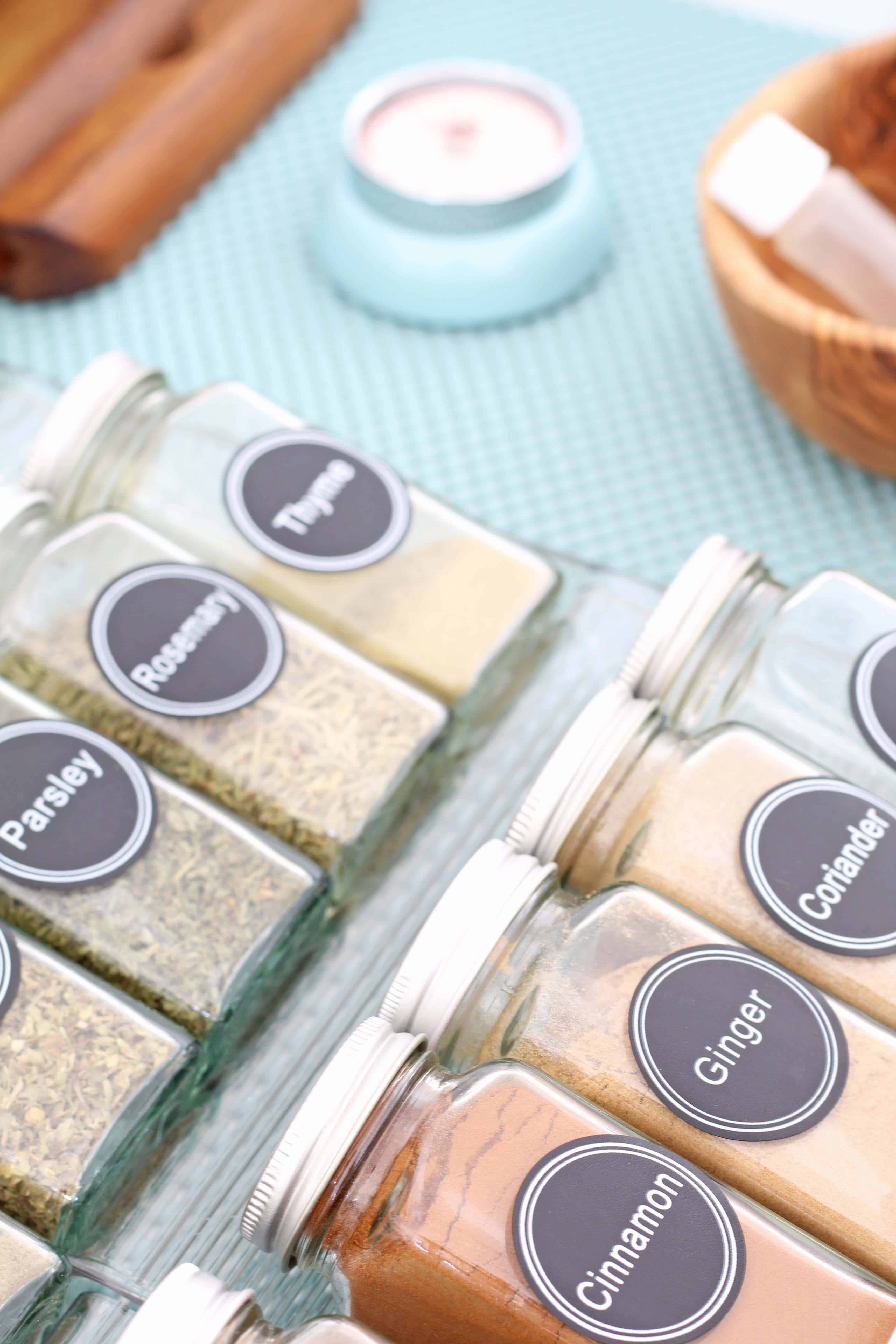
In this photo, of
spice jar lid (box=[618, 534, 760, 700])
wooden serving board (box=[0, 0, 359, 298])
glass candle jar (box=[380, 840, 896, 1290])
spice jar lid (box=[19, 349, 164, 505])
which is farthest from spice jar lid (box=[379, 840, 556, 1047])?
wooden serving board (box=[0, 0, 359, 298])

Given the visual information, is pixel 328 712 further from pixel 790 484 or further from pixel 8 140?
pixel 8 140

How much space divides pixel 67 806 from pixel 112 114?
0.58 meters

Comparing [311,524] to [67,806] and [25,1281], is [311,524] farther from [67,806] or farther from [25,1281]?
[25,1281]

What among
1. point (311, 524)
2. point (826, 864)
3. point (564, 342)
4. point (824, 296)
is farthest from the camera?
point (564, 342)

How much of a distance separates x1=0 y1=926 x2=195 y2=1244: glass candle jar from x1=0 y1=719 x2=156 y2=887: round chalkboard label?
0.10ft

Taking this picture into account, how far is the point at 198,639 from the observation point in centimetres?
55

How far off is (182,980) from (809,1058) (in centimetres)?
21

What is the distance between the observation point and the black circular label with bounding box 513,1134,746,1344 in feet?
1.22

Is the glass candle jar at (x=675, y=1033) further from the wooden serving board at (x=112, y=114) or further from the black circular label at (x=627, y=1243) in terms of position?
the wooden serving board at (x=112, y=114)

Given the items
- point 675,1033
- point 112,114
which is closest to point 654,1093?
point 675,1033

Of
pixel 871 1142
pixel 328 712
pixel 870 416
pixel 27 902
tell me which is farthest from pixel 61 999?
pixel 870 416

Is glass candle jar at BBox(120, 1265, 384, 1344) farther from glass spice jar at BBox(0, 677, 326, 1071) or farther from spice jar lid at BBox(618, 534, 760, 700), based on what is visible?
spice jar lid at BBox(618, 534, 760, 700)

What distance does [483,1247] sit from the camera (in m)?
0.38

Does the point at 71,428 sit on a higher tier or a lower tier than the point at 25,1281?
higher
